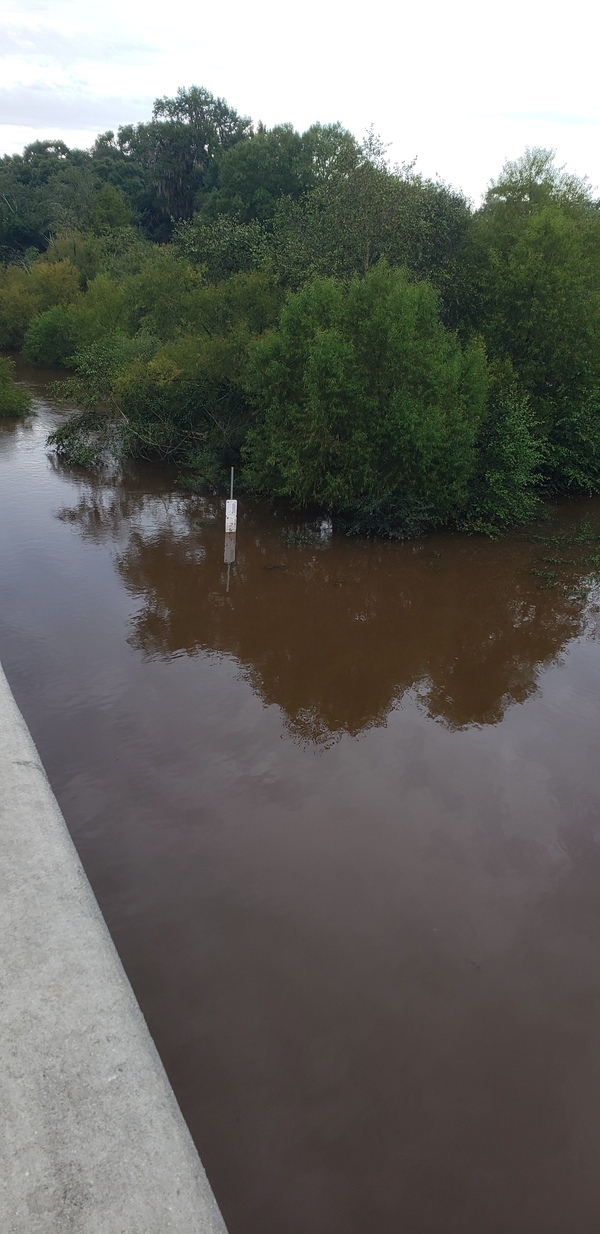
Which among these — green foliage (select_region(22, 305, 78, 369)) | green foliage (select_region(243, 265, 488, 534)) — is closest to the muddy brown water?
green foliage (select_region(243, 265, 488, 534))

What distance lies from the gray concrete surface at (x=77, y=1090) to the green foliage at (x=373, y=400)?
11.4 m

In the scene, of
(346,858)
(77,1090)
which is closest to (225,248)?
(346,858)

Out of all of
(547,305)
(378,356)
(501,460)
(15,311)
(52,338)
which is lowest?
(501,460)

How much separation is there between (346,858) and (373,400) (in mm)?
10520

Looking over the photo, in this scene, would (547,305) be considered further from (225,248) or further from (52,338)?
(52,338)

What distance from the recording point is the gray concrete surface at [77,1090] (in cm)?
414

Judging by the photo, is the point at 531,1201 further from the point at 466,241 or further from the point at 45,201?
the point at 45,201

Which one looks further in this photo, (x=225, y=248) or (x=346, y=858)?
(x=225, y=248)

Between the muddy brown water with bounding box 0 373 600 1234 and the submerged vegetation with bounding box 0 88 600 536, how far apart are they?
2834 mm

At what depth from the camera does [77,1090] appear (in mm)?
4680

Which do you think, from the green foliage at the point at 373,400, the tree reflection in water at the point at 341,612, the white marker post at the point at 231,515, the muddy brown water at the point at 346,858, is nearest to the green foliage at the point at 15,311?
the tree reflection in water at the point at 341,612

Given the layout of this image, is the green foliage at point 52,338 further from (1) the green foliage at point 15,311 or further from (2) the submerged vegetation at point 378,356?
(2) the submerged vegetation at point 378,356

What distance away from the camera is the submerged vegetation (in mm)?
15766

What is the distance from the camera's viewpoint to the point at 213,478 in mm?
20188
